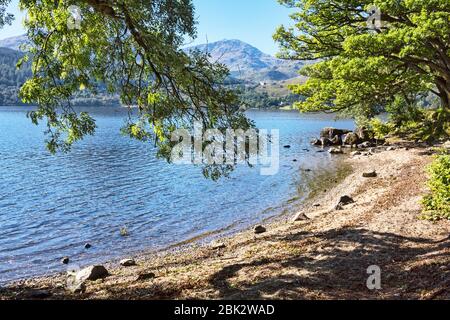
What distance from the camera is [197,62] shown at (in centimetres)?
1309

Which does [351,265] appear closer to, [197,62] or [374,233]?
[374,233]

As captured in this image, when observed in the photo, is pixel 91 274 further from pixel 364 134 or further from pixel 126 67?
pixel 364 134

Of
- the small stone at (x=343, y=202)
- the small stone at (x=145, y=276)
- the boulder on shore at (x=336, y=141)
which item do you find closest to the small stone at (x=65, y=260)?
the small stone at (x=145, y=276)

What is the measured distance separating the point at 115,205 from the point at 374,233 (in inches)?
754

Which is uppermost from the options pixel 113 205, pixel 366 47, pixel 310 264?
pixel 366 47

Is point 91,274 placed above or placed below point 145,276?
below

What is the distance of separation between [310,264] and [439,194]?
6.65 metres

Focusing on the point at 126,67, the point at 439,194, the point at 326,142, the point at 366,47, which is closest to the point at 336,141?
the point at 326,142

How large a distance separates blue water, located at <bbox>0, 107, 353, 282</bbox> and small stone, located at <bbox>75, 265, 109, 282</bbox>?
13.8 feet

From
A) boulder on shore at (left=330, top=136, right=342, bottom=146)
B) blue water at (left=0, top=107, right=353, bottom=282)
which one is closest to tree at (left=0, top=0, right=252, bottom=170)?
blue water at (left=0, top=107, right=353, bottom=282)

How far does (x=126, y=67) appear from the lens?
14625 millimetres

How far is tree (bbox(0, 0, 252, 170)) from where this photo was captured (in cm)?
1195
